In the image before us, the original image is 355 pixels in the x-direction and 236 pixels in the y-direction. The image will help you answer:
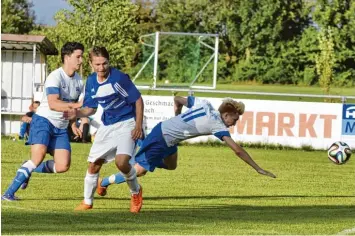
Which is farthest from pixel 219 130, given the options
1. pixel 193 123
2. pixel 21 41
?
pixel 21 41

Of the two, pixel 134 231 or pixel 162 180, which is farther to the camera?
pixel 162 180

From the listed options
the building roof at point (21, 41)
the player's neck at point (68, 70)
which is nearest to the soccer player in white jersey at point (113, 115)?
the player's neck at point (68, 70)

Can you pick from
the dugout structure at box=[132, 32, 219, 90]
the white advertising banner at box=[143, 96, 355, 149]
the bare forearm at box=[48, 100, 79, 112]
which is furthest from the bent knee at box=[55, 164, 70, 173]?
the dugout structure at box=[132, 32, 219, 90]

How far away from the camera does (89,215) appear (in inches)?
493

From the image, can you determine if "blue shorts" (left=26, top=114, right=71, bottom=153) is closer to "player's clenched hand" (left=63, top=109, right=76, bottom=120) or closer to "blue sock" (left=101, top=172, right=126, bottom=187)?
"blue sock" (left=101, top=172, right=126, bottom=187)

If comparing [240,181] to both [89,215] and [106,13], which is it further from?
[106,13]

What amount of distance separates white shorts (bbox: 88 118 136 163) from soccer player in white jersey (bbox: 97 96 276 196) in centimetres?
103

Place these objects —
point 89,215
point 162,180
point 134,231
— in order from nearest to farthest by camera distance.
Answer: point 134,231
point 89,215
point 162,180

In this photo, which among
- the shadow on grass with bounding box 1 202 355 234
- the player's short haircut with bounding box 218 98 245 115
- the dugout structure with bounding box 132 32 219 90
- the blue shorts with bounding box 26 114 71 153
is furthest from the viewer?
the dugout structure with bounding box 132 32 219 90

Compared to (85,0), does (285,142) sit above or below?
below

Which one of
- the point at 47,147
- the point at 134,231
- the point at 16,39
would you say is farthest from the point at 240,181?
the point at 16,39

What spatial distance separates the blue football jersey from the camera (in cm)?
1288

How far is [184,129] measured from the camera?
14008 millimetres

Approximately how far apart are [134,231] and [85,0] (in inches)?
1340
